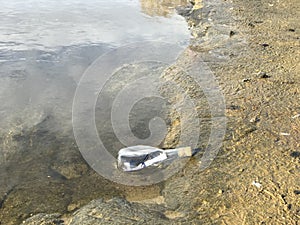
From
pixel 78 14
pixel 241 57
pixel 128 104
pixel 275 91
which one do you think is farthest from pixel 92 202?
pixel 78 14

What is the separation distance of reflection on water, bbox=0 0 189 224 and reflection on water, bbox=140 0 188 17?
4cm

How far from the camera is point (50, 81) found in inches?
219

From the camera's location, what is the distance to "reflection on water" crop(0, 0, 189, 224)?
3.35 meters

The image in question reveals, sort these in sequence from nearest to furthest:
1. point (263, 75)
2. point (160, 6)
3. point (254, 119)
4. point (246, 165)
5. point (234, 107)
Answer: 1. point (246, 165)
2. point (254, 119)
3. point (234, 107)
4. point (263, 75)
5. point (160, 6)

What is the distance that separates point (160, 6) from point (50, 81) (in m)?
5.93

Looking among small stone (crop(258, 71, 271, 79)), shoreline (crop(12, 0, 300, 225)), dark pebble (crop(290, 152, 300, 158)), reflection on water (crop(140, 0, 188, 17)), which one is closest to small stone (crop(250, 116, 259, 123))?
shoreline (crop(12, 0, 300, 225))

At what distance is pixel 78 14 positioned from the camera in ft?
29.3

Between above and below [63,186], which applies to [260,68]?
above

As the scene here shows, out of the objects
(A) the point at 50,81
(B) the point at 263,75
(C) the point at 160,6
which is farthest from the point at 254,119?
(C) the point at 160,6

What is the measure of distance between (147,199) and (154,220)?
432 mm

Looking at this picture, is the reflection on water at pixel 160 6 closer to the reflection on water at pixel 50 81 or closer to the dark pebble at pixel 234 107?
the reflection on water at pixel 50 81

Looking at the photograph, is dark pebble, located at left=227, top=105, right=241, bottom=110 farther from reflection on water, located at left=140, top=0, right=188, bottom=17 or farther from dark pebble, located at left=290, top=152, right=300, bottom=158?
reflection on water, located at left=140, top=0, right=188, bottom=17

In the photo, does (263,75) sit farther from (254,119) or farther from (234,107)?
(254,119)

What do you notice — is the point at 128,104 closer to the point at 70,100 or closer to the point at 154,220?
the point at 70,100
